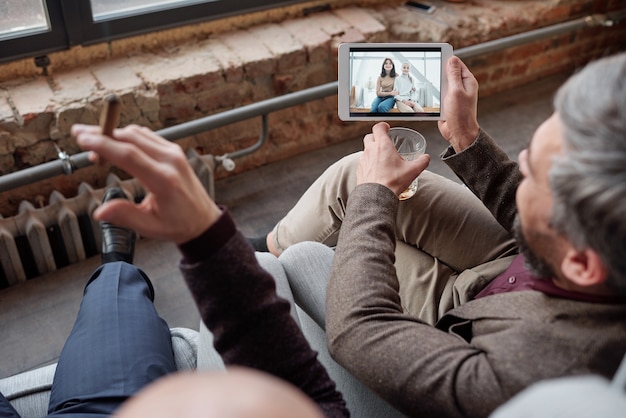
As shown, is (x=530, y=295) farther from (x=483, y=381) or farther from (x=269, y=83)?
(x=269, y=83)

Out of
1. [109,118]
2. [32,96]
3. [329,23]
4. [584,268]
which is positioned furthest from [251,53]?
[584,268]

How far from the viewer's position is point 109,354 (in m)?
1.08

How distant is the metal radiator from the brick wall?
0.44ft

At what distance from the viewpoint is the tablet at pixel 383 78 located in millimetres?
1302

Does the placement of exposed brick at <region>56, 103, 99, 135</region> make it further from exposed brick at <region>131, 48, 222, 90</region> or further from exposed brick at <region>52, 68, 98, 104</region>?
exposed brick at <region>131, 48, 222, 90</region>

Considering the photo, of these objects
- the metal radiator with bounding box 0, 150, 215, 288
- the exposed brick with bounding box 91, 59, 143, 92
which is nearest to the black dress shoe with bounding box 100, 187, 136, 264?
the metal radiator with bounding box 0, 150, 215, 288

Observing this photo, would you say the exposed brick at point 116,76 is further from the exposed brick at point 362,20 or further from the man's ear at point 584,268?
the man's ear at point 584,268

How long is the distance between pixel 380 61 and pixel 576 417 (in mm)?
927

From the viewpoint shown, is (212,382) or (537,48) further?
(537,48)

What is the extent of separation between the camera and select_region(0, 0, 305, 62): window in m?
1.80

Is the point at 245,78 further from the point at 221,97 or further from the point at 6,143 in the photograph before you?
the point at 6,143

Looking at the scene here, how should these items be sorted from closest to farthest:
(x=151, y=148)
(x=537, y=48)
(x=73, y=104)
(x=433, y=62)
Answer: (x=151, y=148), (x=433, y=62), (x=73, y=104), (x=537, y=48)

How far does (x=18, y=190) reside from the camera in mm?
1831

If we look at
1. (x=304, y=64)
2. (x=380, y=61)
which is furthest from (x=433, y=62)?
(x=304, y=64)
